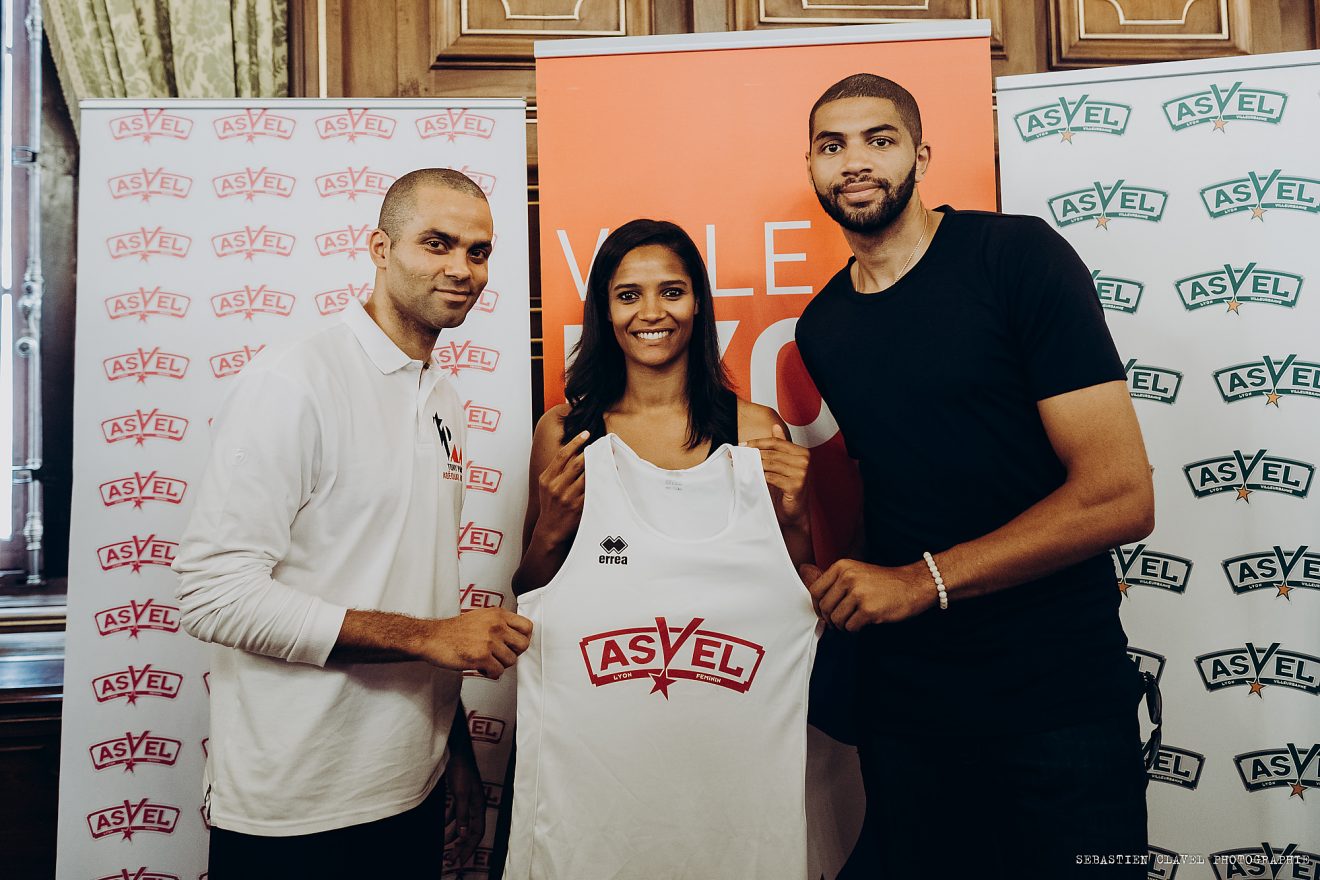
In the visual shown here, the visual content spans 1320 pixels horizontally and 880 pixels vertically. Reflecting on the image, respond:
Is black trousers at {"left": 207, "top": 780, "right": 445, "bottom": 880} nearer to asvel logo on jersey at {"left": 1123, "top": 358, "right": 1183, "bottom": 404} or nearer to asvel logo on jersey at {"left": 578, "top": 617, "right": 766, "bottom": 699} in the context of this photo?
asvel logo on jersey at {"left": 578, "top": 617, "right": 766, "bottom": 699}

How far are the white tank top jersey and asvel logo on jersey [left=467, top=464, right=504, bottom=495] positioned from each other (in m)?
0.78

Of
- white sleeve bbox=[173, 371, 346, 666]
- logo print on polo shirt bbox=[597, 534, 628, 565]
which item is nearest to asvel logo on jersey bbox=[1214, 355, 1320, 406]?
logo print on polo shirt bbox=[597, 534, 628, 565]

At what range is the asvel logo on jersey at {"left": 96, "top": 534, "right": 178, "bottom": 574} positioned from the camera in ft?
6.71

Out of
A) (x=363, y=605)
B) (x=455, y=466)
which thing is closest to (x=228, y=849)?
(x=363, y=605)

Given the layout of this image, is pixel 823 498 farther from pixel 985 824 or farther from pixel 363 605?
pixel 363 605

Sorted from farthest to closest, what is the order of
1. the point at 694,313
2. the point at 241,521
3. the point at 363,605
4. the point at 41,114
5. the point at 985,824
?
the point at 41,114, the point at 694,313, the point at 985,824, the point at 363,605, the point at 241,521

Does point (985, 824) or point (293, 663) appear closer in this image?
point (293, 663)

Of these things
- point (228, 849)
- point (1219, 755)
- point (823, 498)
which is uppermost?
point (823, 498)

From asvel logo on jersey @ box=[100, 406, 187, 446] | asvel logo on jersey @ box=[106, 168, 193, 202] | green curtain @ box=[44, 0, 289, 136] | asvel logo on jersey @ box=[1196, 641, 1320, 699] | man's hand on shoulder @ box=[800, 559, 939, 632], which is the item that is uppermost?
green curtain @ box=[44, 0, 289, 136]

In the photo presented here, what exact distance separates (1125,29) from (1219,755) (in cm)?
226

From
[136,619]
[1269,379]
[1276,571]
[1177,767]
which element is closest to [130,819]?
[136,619]

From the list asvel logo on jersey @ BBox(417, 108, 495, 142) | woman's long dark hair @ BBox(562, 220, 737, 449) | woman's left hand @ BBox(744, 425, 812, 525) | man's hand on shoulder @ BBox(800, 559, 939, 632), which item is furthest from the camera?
asvel logo on jersey @ BBox(417, 108, 495, 142)

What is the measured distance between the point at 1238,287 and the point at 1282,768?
3.94ft

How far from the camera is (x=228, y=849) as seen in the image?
4.32 feet
